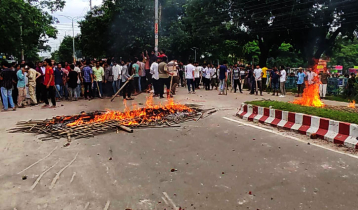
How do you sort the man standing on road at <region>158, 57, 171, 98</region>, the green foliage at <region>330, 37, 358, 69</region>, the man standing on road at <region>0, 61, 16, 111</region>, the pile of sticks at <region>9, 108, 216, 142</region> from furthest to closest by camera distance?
the green foliage at <region>330, 37, 358, 69</region> → the man standing on road at <region>158, 57, 171, 98</region> → the man standing on road at <region>0, 61, 16, 111</region> → the pile of sticks at <region>9, 108, 216, 142</region>

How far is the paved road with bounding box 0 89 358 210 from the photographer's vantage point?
352 cm

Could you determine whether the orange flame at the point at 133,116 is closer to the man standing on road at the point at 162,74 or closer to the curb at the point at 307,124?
the curb at the point at 307,124

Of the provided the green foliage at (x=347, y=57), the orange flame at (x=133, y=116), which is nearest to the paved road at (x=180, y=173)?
the orange flame at (x=133, y=116)

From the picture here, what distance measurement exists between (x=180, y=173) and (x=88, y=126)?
348 cm

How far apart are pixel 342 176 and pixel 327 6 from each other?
20399 mm

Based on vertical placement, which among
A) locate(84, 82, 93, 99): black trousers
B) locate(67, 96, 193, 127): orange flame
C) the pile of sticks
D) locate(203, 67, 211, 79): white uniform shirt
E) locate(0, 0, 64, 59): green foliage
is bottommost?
the pile of sticks

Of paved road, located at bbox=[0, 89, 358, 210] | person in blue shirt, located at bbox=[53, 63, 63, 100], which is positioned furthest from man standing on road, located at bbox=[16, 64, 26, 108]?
paved road, located at bbox=[0, 89, 358, 210]

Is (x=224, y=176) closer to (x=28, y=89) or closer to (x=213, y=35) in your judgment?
(x=28, y=89)

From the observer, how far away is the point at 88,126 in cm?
705

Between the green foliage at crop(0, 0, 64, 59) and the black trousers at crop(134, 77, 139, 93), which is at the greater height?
the green foliage at crop(0, 0, 64, 59)

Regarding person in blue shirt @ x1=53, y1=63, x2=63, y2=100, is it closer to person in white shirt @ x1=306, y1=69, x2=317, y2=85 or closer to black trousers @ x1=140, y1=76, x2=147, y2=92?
black trousers @ x1=140, y1=76, x2=147, y2=92

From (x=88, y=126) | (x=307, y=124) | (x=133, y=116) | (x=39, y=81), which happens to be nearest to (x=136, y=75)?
(x=39, y=81)

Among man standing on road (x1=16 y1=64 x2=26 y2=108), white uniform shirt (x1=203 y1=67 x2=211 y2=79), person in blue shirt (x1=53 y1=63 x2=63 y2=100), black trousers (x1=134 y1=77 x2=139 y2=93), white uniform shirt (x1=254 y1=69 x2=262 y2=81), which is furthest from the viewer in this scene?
white uniform shirt (x1=203 y1=67 x2=211 y2=79)

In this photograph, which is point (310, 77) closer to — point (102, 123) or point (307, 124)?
point (307, 124)
